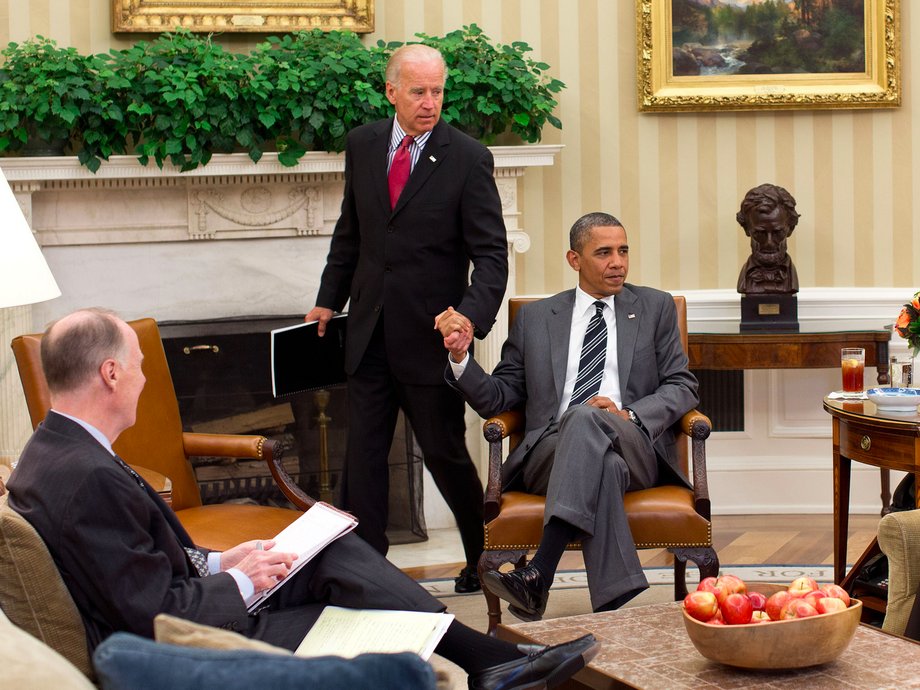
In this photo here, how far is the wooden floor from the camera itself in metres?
4.75

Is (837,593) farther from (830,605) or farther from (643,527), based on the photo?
(643,527)

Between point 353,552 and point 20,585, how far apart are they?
79cm

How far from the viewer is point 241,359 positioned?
5188 millimetres

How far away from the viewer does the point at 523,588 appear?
11.0 ft

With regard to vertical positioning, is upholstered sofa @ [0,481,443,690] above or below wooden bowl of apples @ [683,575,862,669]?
above

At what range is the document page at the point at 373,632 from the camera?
2.24 m

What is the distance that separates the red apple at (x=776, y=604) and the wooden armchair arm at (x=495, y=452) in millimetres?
1344

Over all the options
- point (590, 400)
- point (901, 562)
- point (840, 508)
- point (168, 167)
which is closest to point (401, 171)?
point (590, 400)

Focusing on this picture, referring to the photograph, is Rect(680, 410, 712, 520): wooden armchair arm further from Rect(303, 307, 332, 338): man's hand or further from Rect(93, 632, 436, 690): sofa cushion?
Rect(93, 632, 436, 690): sofa cushion

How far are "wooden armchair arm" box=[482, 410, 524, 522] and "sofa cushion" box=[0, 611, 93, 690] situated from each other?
2.33 meters

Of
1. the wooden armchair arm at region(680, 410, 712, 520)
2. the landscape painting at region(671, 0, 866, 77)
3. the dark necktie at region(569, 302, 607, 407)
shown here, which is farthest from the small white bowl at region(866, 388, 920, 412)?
the landscape painting at region(671, 0, 866, 77)

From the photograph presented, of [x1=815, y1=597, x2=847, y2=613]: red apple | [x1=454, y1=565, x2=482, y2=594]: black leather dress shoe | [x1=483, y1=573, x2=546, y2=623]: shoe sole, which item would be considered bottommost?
[x1=454, y1=565, x2=482, y2=594]: black leather dress shoe

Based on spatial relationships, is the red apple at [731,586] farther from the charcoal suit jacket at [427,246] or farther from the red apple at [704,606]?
the charcoal suit jacket at [427,246]

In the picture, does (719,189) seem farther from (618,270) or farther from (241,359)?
(241,359)
